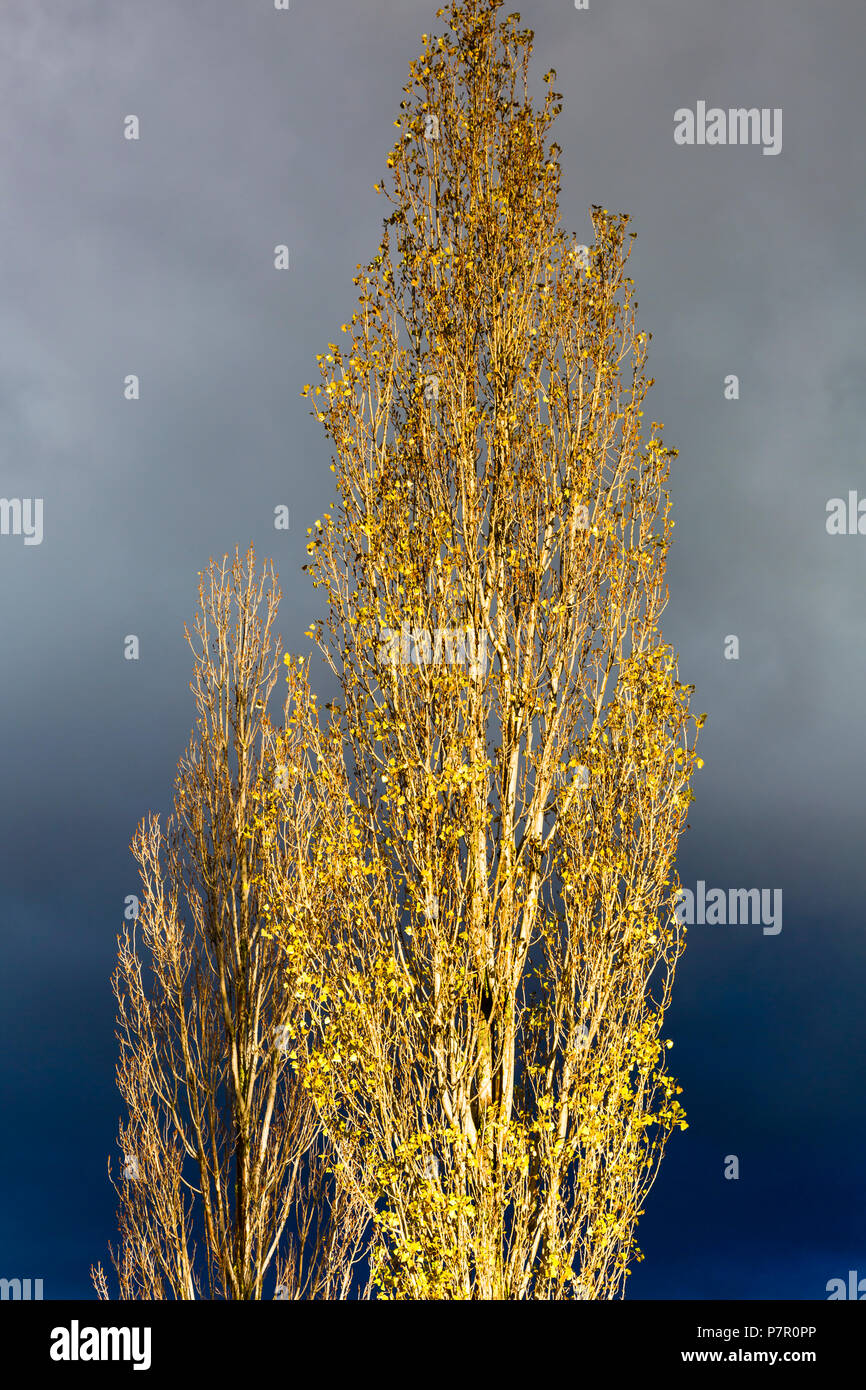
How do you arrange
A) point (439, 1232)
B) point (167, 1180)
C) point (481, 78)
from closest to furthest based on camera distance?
point (439, 1232) → point (481, 78) → point (167, 1180)

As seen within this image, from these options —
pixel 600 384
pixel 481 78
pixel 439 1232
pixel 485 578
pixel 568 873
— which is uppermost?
pixel 481 78

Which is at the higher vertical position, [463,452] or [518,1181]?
[463,452]

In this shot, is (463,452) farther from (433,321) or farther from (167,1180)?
(167,1180)

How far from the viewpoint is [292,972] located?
6867 millimetres

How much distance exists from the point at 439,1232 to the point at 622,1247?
1147mm

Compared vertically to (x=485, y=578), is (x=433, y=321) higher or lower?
higher

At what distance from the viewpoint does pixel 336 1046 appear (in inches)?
267

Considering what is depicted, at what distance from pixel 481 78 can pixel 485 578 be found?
154 inches
